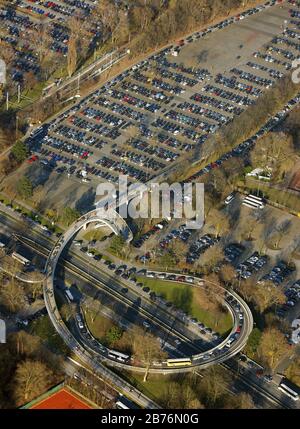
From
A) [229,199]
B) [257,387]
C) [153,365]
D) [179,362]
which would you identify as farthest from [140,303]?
[229,199]

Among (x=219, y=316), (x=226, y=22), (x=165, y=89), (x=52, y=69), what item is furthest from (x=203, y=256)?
(x=226, y=22)

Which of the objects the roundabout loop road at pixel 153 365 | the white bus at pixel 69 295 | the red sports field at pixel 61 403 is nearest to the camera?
the red sports field at pixel 61 403

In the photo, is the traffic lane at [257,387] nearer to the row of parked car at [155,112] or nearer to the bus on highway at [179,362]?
the bus on highway at [179,362]

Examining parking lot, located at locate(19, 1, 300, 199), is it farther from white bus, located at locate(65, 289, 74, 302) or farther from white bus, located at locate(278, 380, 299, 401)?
white bus, located at locate(278, 380, 299, 401)
